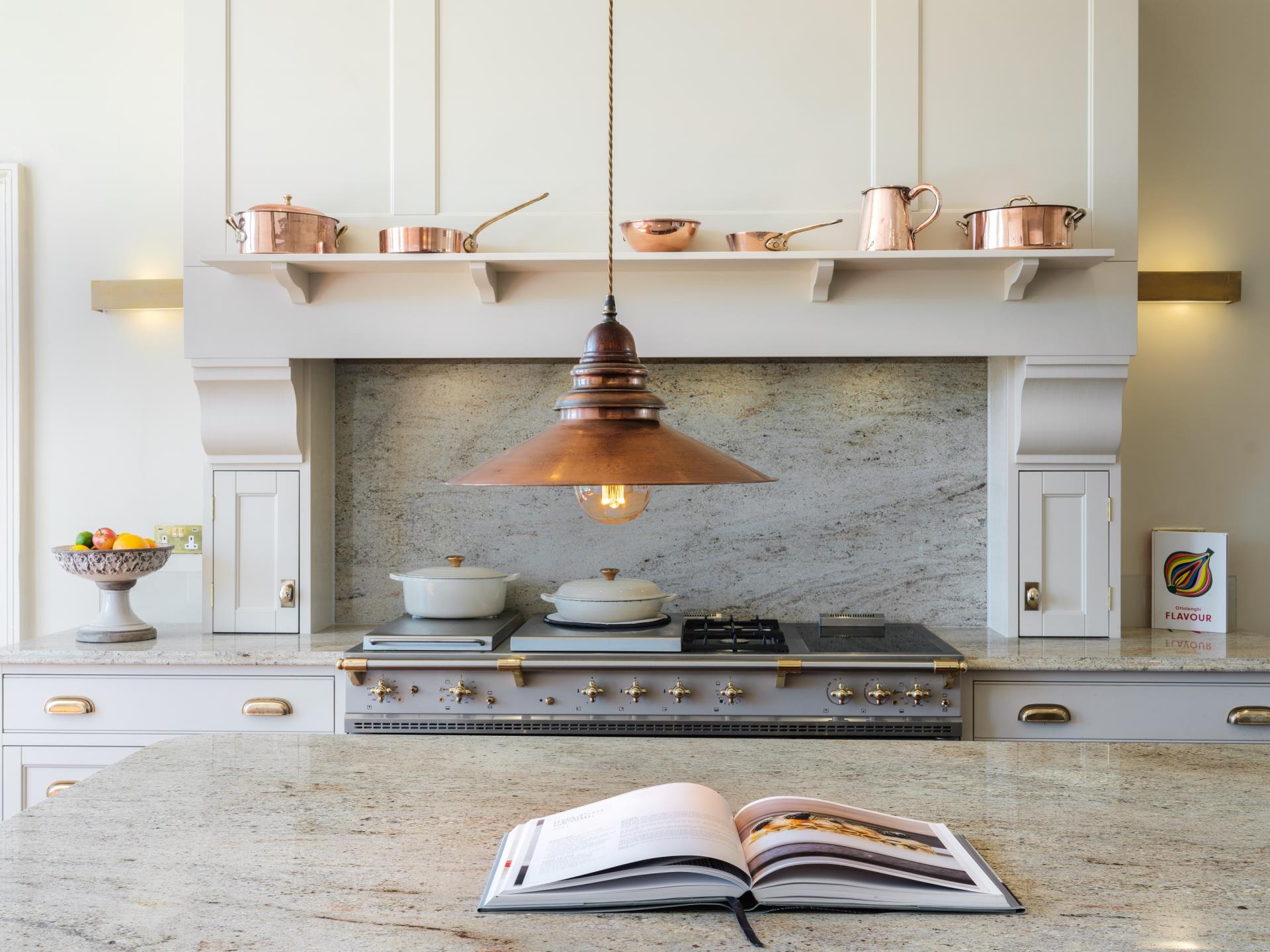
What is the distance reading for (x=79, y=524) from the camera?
351 cm

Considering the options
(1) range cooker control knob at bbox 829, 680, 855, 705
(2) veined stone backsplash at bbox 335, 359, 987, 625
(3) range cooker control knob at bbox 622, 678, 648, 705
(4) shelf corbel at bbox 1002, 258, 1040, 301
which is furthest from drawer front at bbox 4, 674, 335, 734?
(4) shelf corbel at bbox 1002, 258, 1040, 301

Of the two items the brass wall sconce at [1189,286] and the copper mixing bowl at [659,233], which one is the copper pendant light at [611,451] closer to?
the copper mixing bowl at [659,233]

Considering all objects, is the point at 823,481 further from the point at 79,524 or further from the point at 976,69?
the point at 79,524

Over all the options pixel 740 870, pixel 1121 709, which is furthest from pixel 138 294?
pixel 1121 709

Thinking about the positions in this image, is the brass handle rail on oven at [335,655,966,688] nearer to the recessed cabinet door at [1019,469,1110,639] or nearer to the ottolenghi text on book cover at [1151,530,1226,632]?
the recessed cabinet door at [1019,469,1110,639]

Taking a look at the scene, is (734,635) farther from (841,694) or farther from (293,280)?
(293,280)

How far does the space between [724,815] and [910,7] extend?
8.24 ft

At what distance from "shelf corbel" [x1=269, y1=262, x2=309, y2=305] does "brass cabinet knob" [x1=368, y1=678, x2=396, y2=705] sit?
113 centimetres

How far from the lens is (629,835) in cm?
127

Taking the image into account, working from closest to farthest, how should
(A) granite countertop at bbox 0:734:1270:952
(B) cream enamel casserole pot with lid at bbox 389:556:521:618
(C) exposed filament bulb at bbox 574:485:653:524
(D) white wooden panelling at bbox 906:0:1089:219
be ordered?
(A) granite countertop at bbox 0:734:1270:952 → (C) exposed filament bulb at bbox 574:485:653:524 → (D) white wooden panelling at bbox 906:0:1089:219 → (B) cream enamel casserole pot with lid at bbox 389:556:521:618

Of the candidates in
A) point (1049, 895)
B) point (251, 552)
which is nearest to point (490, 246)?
point (251, 552)

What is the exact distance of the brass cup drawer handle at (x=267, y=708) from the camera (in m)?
2.85

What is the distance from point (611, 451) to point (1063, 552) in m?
2.18

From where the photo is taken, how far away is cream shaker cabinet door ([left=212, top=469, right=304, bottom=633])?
3.17 metres
